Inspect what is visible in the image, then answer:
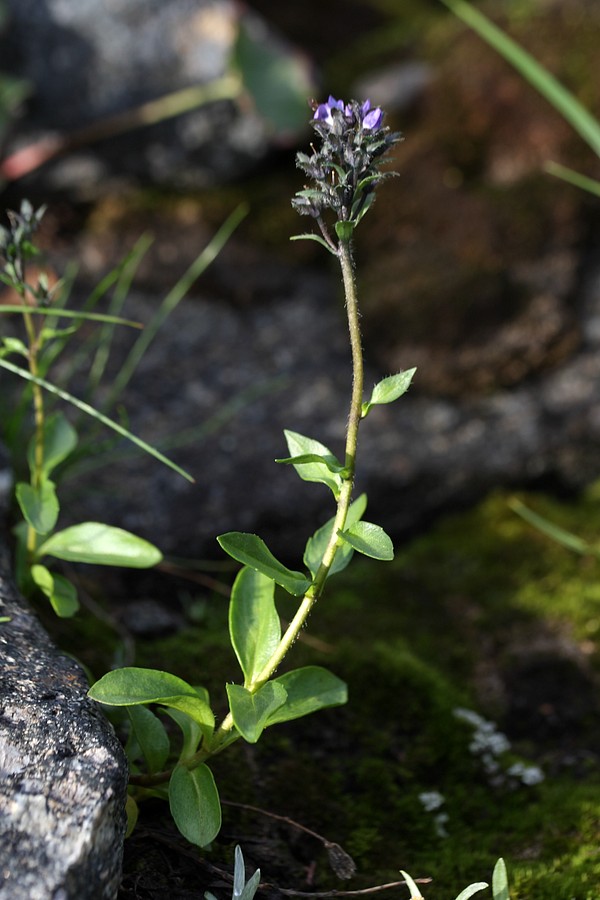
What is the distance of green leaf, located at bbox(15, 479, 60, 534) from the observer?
1508 millimetres

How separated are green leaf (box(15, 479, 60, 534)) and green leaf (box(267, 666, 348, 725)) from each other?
1.60 feet

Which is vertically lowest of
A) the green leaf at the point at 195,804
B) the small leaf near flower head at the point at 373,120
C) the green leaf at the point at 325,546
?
the green leaf at the point at 195,804

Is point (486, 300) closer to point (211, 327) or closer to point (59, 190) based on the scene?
point (211, 327)

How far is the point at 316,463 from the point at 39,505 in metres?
0.53

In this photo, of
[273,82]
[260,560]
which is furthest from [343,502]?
[273,82]

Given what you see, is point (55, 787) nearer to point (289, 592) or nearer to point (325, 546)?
point (289, 592)

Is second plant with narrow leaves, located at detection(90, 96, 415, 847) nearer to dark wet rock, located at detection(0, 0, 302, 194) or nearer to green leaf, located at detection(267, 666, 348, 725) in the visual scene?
green leaf, located at detection(267, 666, 348, 725)

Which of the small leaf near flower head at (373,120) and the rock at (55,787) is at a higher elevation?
the small leaf near flower head at (373,120)

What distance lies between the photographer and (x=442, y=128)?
3.39 meters

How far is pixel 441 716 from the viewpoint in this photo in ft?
6.20

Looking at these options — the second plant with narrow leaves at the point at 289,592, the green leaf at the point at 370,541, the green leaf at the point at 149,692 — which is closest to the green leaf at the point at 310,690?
the second plant with narrow leaves at the point at 289,592

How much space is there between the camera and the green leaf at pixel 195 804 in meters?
1.25

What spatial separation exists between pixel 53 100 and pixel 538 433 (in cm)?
214

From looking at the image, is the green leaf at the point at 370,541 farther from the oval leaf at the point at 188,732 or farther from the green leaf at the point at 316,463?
the oval leaf at the point at 188,732
